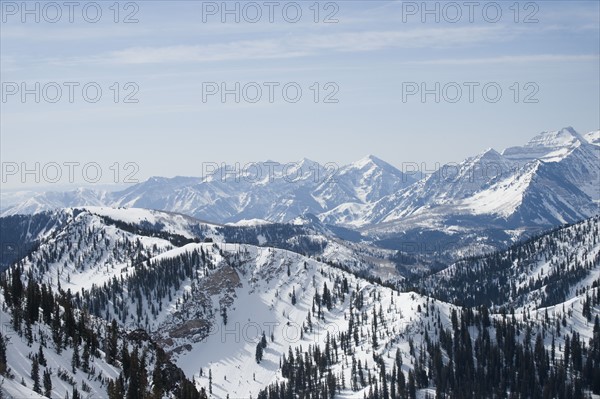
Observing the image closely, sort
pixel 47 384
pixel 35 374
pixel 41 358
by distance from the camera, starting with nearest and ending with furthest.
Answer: pixel 47 384, pixel 35 374, pixel 41 358

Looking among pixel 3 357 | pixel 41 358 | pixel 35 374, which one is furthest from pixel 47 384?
pixel 41 358

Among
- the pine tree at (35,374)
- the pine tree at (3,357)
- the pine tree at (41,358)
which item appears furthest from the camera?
the pine tree at (41,358)

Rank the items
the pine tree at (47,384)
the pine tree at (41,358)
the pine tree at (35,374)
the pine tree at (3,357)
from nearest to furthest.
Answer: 1. the pine tree at (3,357)
2. the pine tree at (35,374)
3. the pine tree at (47,384)
4. the pine tree at (41,358)

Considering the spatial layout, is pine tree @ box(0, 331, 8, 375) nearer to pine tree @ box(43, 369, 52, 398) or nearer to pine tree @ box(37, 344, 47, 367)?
pine tree @ box(37, 344, 47, 367)

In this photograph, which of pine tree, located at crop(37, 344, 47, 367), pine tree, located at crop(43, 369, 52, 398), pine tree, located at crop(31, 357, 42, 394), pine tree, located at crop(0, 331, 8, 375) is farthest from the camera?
pine tree, located at crop(37, 344, 47, 367)

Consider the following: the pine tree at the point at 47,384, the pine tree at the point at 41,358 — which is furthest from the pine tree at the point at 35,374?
Answer: the pine tree at the point at 41,358

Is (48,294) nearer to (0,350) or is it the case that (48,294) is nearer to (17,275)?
(17,275)

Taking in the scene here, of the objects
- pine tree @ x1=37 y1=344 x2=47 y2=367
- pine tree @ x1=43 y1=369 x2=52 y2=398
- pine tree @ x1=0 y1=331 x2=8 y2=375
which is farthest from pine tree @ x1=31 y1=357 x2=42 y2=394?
pine tree @ x1=0 y1=331 x2=8 y2=375

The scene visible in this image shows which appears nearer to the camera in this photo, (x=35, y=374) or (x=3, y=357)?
(x=3, y=357)

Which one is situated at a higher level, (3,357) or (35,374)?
(3,357)

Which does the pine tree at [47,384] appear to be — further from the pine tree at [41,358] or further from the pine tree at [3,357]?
the pine tree at [3,357]

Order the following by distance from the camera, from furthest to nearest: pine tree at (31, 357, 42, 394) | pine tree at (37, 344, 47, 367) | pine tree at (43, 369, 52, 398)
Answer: pine tree at (37, 344, 47, 367) < pine tree at (43, 369, 52, 398) < pine tree at (31, 357, 42, 394)

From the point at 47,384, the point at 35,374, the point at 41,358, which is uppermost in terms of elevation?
the point at 35,374

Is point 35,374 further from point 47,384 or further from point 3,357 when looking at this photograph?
point 3,357
